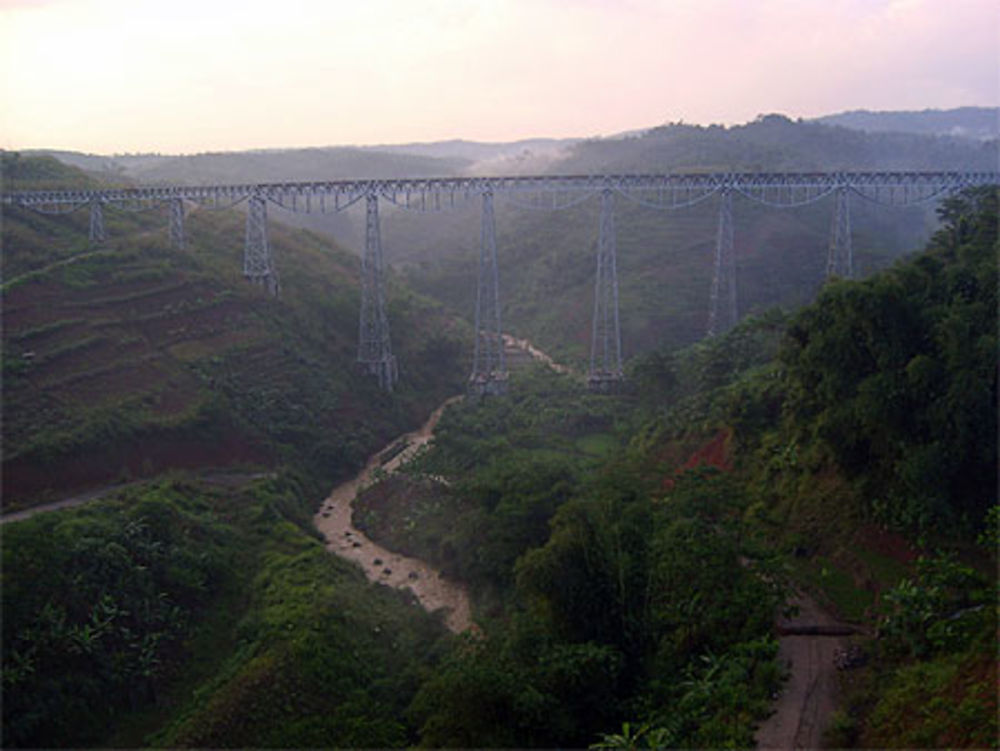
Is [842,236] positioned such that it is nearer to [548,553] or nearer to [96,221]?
[548,553]

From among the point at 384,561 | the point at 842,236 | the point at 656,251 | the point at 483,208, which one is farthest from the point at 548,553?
the point at 656,251

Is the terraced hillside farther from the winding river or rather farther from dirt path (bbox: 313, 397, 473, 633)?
dirt path (bbox: 313, 397, 473, 633)

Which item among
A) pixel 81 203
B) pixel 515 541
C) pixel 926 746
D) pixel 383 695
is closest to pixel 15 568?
pixel 383 695

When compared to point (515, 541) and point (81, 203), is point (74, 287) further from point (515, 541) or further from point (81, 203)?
point (515, 541)

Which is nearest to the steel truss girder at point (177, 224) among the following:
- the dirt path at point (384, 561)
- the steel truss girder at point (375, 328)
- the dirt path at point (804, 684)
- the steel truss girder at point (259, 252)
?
the steel truss girder at point (259, 252)

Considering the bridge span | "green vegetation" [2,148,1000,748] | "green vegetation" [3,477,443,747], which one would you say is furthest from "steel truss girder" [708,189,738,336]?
"green vegetation" [3,477,443,747]
